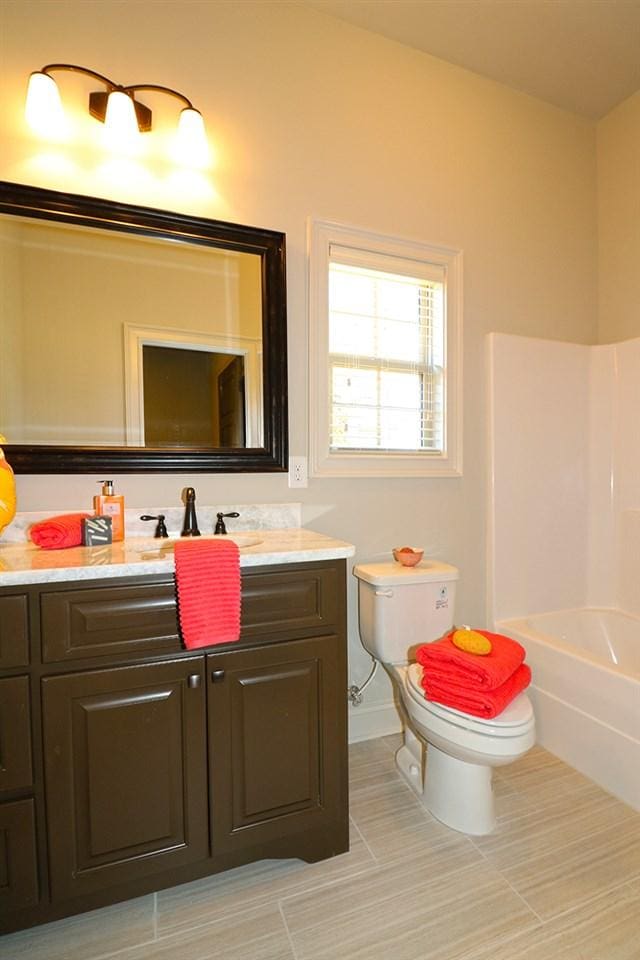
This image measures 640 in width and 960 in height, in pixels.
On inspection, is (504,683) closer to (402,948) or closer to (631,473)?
(402,948)

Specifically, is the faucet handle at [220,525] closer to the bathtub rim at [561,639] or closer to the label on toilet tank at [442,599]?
the label on toilet tank at [442,599]

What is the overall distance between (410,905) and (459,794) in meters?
0.37

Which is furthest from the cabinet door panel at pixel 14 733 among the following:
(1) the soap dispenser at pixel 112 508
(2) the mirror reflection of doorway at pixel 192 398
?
(2) the mirror reflection of doorway at pixel 192 398

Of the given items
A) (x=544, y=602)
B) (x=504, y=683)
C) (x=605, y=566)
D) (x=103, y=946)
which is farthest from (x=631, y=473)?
(x=103, y=946)

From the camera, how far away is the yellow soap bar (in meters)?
1.50

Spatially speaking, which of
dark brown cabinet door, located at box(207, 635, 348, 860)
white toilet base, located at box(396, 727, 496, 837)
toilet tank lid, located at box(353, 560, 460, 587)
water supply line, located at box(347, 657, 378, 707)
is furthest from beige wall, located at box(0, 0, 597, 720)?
dark brown cabinet door, located at box(207, 635, 348, 860)

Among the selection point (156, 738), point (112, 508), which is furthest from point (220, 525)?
point (156, 738)

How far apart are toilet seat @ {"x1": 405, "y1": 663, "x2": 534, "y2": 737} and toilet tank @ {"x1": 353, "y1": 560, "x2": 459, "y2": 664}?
0.28 meters

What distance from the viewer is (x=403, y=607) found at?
1.83 meters

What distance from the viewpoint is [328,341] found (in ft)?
6.38

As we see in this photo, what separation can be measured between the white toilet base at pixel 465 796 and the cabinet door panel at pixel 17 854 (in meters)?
1.19

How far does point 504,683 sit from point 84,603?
126cm

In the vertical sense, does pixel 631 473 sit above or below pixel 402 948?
above

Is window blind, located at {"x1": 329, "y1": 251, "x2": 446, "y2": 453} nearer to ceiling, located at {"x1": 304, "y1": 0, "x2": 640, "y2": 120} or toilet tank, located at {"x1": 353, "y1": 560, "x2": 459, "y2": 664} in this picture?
toilet tank, located at {"x1": 353, "y1": 560, "x2": 459, "y2": 664}
